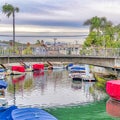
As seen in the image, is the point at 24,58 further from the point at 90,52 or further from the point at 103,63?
the point at 90,52

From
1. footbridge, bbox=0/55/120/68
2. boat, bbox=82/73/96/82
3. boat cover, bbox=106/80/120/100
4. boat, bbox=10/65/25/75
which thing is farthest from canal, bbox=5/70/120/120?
boat, bbox=10/65/25/75

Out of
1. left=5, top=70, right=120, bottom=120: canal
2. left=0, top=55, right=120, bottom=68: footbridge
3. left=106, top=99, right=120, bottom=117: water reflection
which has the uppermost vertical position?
left=0, top=55, right=120, bottom=68: footbridge

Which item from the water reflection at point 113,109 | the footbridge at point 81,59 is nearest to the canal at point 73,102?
the water reflection at point 113,109

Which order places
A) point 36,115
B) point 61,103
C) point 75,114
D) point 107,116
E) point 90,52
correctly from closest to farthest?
point 36,115 → point 107,116 → point 75,114 → point 61,103 → point 90,52

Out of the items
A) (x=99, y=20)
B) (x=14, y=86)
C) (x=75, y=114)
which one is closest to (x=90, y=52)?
(x=14, y=86)

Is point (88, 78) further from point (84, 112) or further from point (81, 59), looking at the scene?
point (84, 112)

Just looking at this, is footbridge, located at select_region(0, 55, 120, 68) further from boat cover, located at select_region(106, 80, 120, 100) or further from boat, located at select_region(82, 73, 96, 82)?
boat, located at select_region(82, 73, 96, 82)

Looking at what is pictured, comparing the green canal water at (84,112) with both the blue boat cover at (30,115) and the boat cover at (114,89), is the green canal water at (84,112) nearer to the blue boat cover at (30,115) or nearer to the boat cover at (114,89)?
the boat cover at (114,89)

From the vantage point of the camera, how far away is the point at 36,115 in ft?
121

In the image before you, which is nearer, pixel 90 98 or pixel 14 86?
pixel 90 98

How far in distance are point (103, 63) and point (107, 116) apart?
110 feet

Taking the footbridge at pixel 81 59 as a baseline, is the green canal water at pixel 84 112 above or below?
A: below

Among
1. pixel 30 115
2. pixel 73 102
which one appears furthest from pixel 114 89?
pixel 30 115

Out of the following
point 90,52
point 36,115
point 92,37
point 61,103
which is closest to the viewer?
point 36,115
